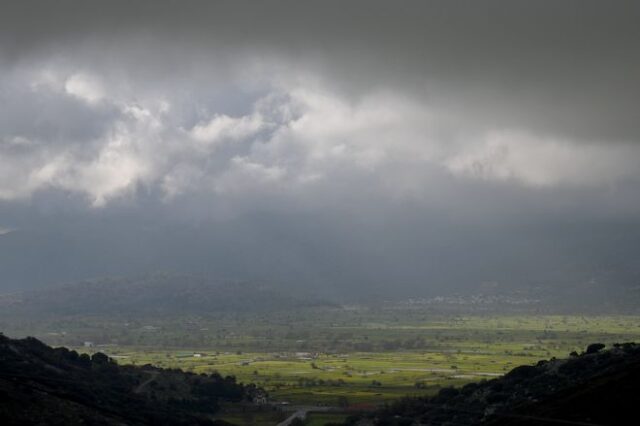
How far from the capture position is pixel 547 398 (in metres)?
86.9

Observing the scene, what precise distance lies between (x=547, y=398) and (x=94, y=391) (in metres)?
61.8

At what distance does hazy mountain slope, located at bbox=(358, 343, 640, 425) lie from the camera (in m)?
72.6

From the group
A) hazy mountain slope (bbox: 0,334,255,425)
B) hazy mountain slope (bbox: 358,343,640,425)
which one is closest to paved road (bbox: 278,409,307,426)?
hazy mountain slope (bbox: 358,343,640,425)

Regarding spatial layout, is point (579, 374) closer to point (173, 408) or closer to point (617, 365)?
point (617, 365)

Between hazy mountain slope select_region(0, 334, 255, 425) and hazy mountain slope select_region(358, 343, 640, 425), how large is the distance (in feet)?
104

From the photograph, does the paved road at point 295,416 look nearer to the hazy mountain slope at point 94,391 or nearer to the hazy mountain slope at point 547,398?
the hazy mountain slope at point 547,398

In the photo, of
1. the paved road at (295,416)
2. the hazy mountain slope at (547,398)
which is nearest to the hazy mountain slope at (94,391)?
the paved road at (295,416)

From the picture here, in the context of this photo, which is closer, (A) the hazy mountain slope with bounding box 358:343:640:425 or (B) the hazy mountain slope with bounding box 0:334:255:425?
(A) the hazy mountain slope with bounding box 358:343:640:425

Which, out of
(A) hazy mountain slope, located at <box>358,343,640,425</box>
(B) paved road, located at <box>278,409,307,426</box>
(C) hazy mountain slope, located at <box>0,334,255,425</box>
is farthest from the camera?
(B) paved road, located at <box>278,409,307,426</box>

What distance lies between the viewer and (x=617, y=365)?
9531 centimetres

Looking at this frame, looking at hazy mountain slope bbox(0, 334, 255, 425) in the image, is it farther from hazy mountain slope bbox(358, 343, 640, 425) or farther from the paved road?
hazy mountain slope bbox(358, 343, 640, 425)

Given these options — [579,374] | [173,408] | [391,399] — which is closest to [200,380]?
[173,408]

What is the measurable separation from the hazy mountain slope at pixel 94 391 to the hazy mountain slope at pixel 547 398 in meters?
31.8

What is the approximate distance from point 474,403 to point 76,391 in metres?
52.8
